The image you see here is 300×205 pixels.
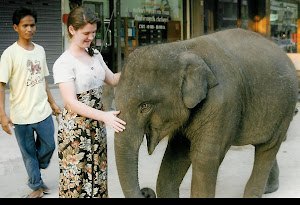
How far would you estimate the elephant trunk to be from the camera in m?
3.07

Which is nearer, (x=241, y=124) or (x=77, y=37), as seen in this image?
(x=77, y=37)

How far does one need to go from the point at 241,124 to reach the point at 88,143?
1.15m

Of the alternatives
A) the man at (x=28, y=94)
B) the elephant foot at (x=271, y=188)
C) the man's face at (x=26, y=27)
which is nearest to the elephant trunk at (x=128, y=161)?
the man at (x=28, y=94)

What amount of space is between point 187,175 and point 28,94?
195cm

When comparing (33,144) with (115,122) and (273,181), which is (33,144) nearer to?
(115,122)

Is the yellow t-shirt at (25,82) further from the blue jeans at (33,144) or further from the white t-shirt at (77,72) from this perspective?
the white t-shirt at (77,72)

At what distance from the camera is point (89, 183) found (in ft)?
11.3

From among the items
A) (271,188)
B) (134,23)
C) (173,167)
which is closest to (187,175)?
(271,188)

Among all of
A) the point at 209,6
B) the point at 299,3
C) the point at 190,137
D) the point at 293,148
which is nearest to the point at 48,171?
the point at 190,137

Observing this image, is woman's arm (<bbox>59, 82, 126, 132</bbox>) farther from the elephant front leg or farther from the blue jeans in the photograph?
the blue jeans

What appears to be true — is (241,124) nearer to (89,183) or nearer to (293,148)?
(89,183)

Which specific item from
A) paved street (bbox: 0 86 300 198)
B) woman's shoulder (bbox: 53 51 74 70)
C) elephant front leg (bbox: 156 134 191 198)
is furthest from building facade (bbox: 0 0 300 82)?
woman's shoulder (bbox: 53 51 74 70)

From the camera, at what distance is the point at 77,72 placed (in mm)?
3305

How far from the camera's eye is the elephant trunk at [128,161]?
3072mm
